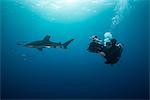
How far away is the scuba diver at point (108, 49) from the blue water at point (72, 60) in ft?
0.39

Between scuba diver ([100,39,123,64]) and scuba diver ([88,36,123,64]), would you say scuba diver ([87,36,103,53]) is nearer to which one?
scuba diver ([88,36,123,64])

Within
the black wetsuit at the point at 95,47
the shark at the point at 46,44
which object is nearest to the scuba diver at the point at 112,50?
the black wetsuit at the point at 95,47

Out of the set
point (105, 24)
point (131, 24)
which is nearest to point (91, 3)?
point (105, 24)

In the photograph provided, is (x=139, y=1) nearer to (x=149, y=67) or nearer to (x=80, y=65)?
(x=149, y=67)

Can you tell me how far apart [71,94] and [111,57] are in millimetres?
1324

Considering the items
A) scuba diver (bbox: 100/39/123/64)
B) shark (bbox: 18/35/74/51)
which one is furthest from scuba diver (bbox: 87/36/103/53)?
shark (bbox: 18/35/74/51)

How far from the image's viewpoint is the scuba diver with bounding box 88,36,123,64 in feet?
25.1

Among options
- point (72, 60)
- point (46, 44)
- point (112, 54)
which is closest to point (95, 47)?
point (112, 54)

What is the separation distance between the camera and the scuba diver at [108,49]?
7.65 meters

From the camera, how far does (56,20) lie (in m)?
7.66

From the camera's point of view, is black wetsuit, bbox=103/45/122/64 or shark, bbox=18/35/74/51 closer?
shark, bbox=18/35/74/51

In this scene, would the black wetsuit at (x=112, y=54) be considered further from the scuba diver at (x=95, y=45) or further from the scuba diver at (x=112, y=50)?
the scuba diver at (x=95, y=45)

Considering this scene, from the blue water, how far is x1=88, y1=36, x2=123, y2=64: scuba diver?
119 mm

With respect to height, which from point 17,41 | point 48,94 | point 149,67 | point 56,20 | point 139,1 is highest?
point 139,1
